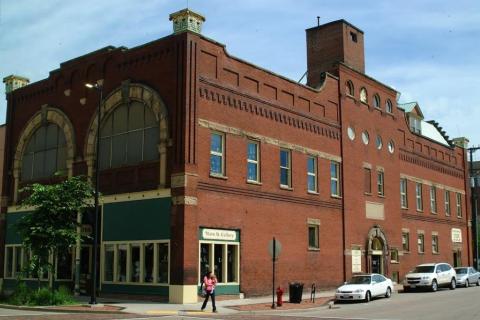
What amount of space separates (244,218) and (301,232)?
5130 millimetres

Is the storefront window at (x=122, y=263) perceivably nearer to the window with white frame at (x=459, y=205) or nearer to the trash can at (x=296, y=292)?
the trash can at (x=296, y=292)

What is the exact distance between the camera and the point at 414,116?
176ft

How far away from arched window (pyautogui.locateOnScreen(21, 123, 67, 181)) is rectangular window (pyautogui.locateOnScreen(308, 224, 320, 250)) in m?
14.1

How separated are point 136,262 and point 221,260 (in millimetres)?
3949

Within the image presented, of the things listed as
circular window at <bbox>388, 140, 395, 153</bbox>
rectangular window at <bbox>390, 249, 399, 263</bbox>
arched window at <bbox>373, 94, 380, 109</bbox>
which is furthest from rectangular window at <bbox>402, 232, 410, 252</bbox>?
arched window at <bbox>373, 94, 380, 109</bbox>

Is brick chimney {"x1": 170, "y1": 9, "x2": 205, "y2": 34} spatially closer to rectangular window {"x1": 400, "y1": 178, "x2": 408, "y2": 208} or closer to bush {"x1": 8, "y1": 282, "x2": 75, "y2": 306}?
bush {"x1": 8, "y1": 282, "x2": 75, "y2": 306}

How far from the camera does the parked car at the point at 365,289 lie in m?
28.2

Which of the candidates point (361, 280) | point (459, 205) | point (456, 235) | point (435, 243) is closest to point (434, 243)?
point (435, 243)

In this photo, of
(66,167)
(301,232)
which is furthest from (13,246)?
(301,232)

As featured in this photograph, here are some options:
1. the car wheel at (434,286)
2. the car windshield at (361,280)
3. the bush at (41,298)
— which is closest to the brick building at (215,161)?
the bush at (41,298)

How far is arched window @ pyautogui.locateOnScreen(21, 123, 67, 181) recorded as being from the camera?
1337 inches

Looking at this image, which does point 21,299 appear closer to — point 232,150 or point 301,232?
point 232,150

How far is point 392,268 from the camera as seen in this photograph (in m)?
41.6

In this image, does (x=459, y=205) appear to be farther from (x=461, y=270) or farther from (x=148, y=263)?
(x=148, y=263)
